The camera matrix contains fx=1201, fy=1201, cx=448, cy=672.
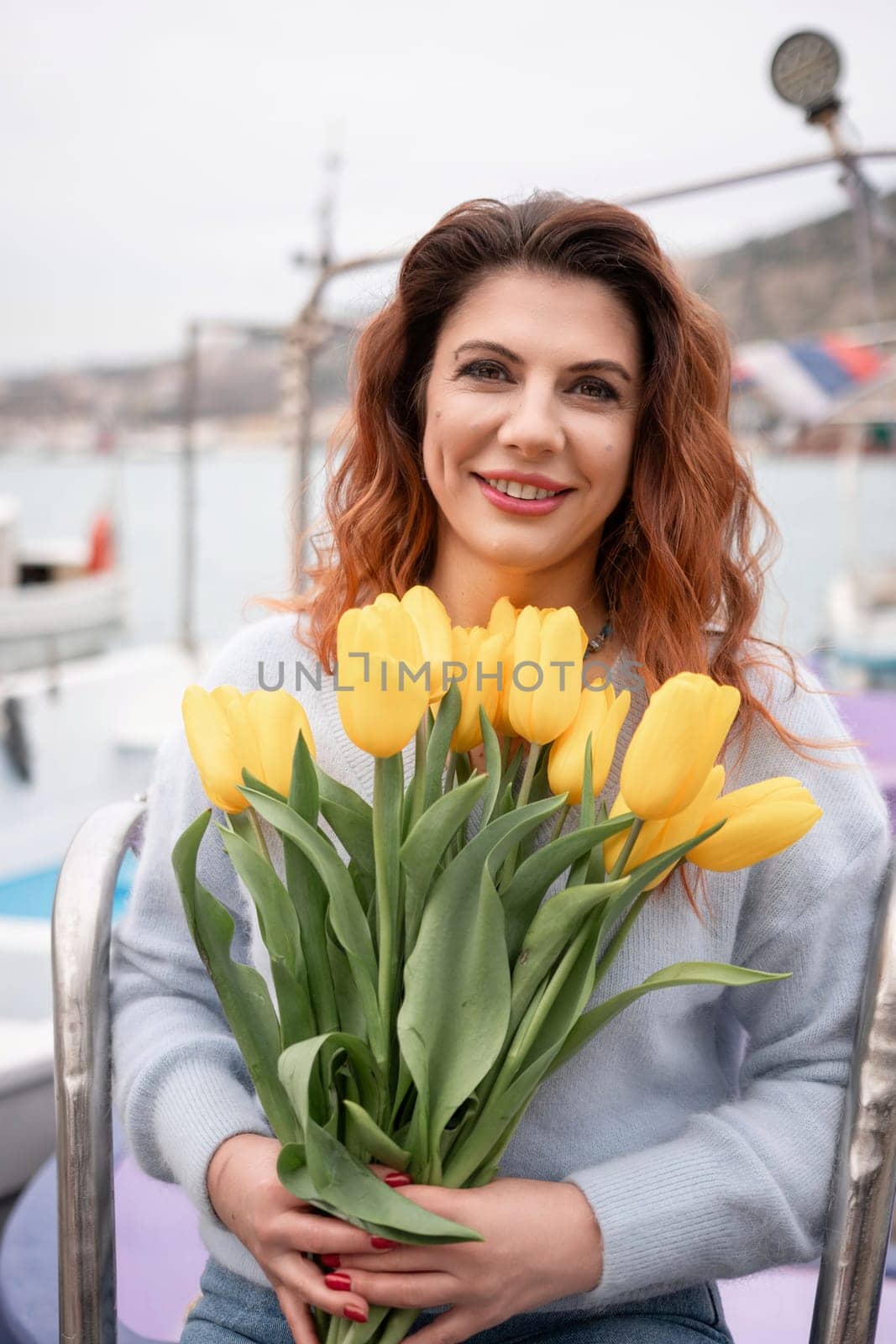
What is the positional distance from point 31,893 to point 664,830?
3317mm

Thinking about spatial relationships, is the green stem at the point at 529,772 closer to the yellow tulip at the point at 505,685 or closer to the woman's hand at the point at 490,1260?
the yellow tulip at the point at 505,685

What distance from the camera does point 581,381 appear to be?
3.29ft

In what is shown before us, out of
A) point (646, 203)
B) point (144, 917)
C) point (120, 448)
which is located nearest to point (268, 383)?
point (120, 448)

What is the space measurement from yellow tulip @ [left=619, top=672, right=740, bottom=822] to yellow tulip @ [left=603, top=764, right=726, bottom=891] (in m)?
0.03

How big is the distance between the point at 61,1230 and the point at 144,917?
0.86 ft

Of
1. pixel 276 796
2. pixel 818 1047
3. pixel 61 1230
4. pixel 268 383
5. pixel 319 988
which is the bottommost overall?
pixel 61 1230

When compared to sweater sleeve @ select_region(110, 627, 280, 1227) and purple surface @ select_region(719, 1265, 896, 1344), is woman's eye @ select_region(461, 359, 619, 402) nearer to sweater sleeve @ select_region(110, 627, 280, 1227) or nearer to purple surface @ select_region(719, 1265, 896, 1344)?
sweater sleeve @ select_region(110, 627, 280, 1227)

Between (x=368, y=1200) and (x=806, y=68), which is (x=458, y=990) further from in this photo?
(x=806, y=68)

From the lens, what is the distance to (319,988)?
747 mm

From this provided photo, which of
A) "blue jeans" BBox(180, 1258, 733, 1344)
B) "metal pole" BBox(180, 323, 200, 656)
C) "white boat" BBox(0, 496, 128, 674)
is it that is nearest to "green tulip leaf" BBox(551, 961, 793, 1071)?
"blue jeans" BBox(180, 1258, 733, 1344)

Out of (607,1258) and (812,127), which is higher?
(812,127)

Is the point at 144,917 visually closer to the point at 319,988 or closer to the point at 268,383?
the point at 319,988

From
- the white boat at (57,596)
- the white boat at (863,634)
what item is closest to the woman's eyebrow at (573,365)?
the white boat at (863,634)

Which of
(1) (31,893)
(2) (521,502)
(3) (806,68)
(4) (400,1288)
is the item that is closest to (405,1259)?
(4) (400,1288)
